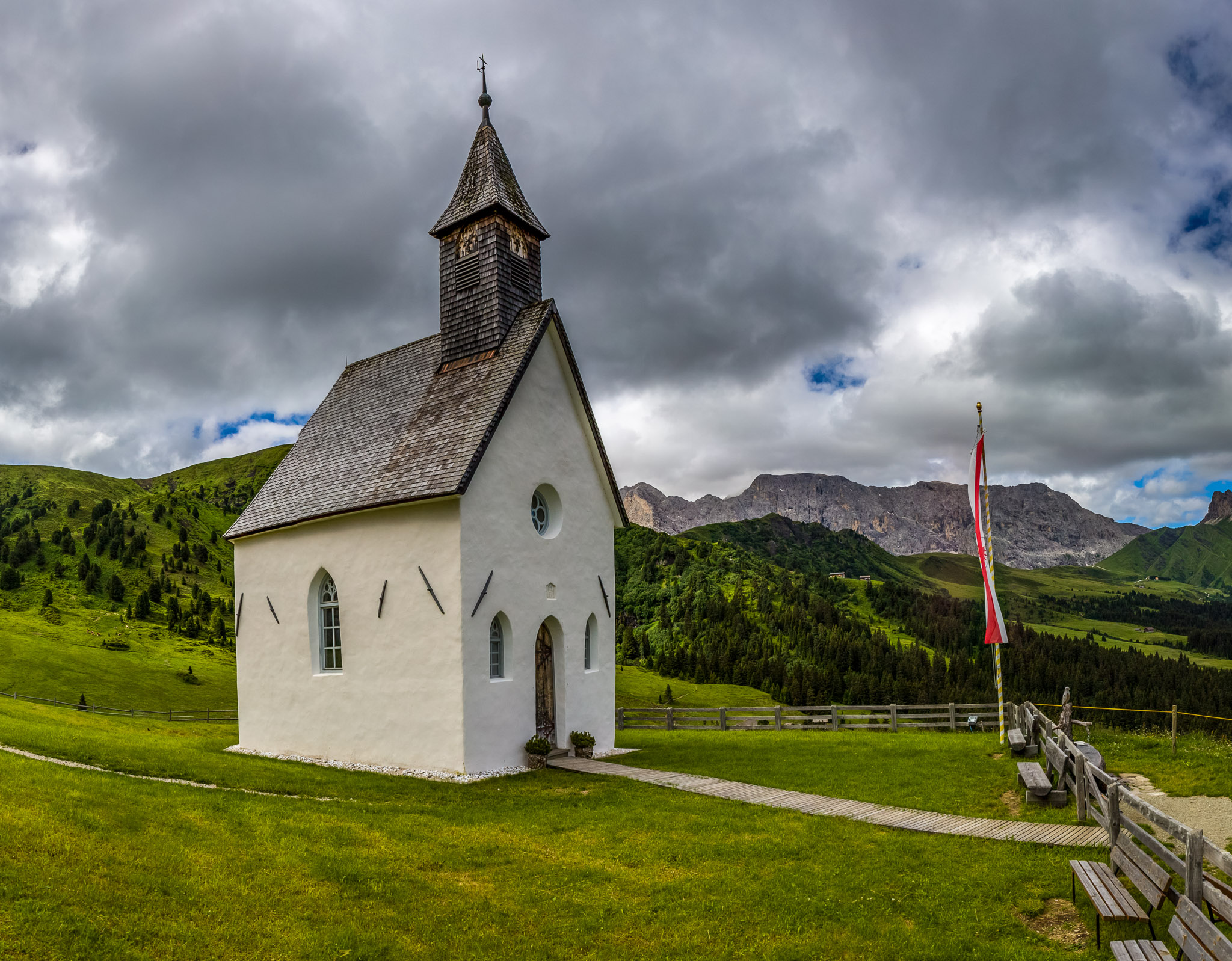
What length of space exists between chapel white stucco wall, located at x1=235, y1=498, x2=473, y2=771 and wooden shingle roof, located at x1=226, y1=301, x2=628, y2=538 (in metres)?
0.52

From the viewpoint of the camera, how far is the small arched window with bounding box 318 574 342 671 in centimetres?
2050

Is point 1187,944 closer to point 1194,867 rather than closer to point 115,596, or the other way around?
point 1194,867

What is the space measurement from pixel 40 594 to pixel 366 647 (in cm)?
11820

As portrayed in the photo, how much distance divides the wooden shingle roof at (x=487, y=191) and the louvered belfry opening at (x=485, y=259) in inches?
1.0

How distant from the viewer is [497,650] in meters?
18.9

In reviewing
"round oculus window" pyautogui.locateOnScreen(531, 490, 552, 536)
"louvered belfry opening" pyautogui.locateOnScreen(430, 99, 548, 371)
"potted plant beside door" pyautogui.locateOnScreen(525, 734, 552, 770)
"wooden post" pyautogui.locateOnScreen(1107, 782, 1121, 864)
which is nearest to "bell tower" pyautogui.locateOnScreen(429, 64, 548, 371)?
"louvered belfry opening" pyautogui.locateOnScreen(430, 99, 548, 371)

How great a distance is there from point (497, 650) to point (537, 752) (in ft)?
8.13

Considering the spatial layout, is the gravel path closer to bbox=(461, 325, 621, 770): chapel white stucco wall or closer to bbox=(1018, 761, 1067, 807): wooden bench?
bbox=(1018, 761, 1067, 807): wooden bench

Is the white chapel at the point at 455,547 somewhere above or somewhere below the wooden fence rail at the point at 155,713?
above

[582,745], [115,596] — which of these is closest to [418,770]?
[582,745]

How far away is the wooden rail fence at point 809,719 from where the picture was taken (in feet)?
86.8

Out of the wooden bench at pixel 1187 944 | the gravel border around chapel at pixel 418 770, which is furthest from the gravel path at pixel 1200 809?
the gravel border around chapel at pixel 418 770

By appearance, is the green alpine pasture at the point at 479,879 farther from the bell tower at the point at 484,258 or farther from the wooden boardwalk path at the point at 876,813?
the bell tower at the point at 484,258

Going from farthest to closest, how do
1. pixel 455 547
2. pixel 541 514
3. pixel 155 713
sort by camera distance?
pixel 155 713
pixel 541 514
pixel 455 547
